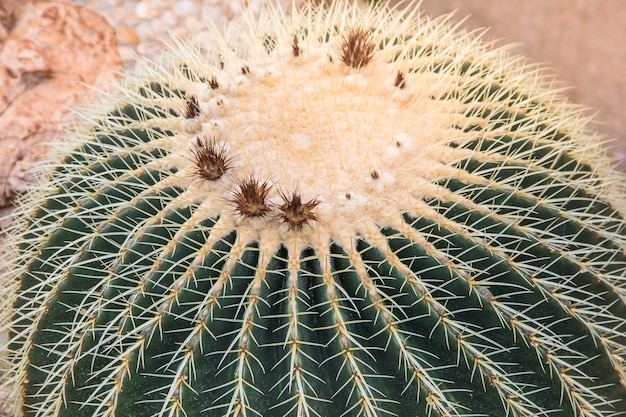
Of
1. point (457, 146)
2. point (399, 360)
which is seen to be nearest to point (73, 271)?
point (399, 360)

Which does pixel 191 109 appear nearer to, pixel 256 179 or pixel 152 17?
pixel 256 179

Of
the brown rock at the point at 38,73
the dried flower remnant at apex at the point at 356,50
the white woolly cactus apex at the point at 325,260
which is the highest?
the dried flower remnant at apex at the point at 356,50

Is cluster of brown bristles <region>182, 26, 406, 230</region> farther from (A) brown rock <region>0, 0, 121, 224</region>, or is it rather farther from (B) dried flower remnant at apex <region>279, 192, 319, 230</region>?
(A) brown rock <region>0, 0, 121, 224</region>

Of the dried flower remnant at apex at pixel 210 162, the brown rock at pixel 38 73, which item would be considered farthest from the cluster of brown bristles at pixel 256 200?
the brown rock at pixel 38 73

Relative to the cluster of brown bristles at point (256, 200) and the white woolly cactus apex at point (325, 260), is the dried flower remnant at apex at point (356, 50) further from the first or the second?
the cluster of brown bristles at point (256, 200)

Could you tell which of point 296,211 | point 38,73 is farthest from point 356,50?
point 38,73

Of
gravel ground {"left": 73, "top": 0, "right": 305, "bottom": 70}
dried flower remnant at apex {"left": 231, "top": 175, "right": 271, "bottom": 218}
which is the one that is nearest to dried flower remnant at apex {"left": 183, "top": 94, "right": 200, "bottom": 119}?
dried flower remnant at apex {"left": 231, "top": 175, "right": 271, "bottom": 218}

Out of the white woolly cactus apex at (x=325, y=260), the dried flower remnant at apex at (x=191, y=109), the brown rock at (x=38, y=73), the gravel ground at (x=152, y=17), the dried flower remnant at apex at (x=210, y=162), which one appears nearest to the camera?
the white woolly cactus apex at (x=325, y=260)
